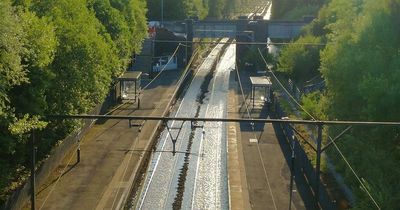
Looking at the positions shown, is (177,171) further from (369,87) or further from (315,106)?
(369,87)

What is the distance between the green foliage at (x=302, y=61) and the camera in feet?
150

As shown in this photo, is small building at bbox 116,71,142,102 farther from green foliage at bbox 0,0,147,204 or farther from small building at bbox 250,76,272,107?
small building at bbox 250,76,272,107

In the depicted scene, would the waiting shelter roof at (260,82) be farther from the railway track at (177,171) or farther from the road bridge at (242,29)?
the road bridge at (242,29)

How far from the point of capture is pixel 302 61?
45.8m

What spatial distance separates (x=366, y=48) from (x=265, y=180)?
6546mm

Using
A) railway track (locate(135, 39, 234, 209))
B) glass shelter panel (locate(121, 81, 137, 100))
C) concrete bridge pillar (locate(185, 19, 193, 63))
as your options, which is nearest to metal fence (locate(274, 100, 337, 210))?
railway track (locate(135, 39, 234, 209))

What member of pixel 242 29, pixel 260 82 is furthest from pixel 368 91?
pixel 242 29

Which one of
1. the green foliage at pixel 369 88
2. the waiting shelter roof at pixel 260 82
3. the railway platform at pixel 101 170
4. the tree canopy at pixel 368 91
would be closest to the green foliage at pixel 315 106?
the tree canopy at pixel 368 91

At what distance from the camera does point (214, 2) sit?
106062mm

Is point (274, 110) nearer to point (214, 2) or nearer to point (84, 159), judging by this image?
point (84, 159)

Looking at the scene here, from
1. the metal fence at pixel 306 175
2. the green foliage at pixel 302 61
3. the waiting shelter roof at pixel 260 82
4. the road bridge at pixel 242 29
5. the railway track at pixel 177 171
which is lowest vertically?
the railway track at pixel 177 171

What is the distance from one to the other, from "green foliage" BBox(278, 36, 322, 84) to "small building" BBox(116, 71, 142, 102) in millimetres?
12631

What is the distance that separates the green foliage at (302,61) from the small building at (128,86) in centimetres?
1263

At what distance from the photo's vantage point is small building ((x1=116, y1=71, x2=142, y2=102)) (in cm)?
3928
